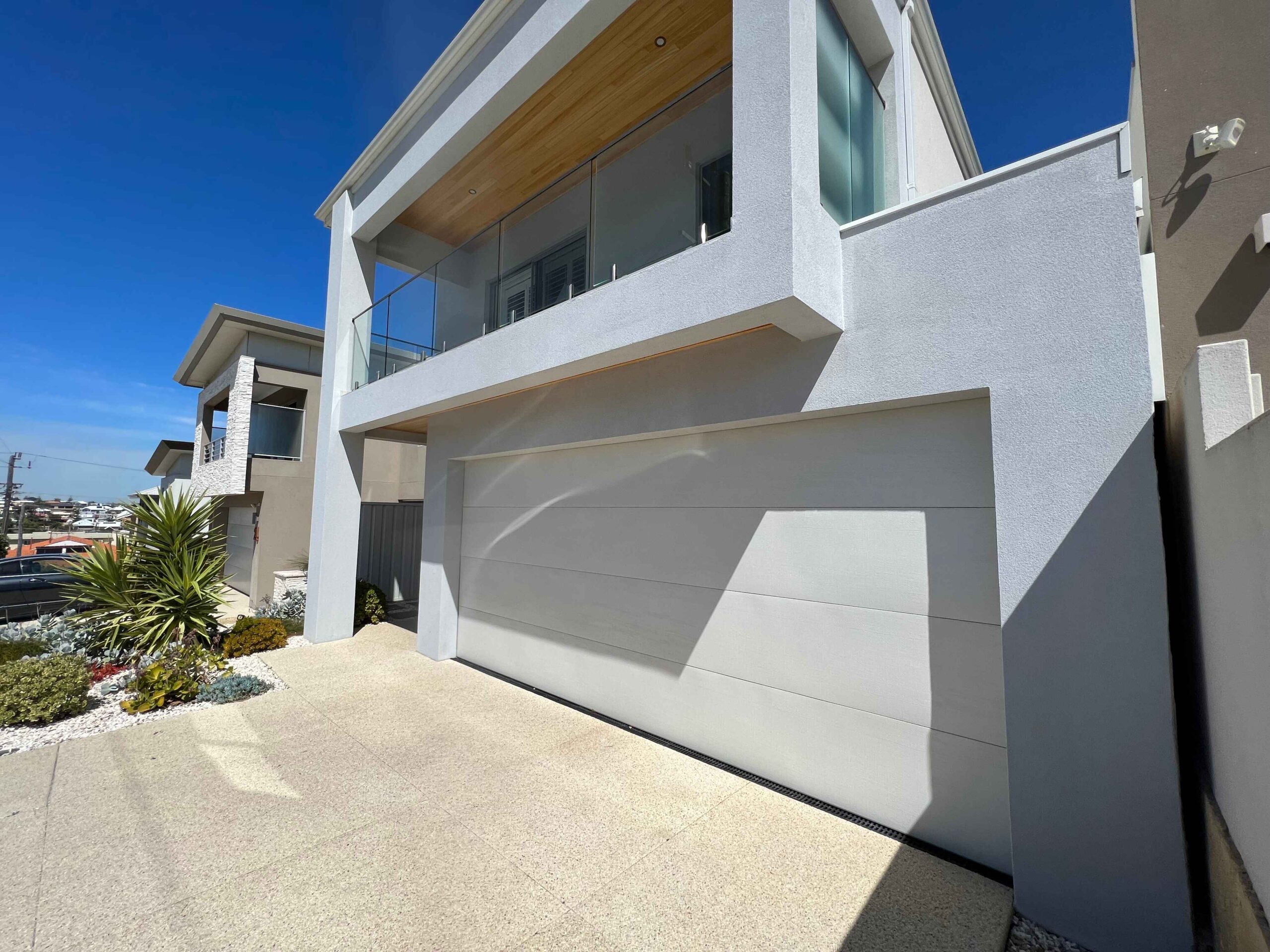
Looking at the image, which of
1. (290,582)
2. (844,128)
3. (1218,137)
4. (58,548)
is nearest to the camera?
(1218,137)

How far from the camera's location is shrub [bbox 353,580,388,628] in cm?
916

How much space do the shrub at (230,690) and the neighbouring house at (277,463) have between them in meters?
4.86

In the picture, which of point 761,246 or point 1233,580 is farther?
point 761,246

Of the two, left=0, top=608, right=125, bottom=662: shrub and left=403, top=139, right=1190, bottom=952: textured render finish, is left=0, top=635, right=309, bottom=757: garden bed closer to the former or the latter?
left=0, top=608, right=125, bottom=662: shrub

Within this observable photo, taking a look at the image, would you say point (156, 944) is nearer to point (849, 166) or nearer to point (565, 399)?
point (565, 399)

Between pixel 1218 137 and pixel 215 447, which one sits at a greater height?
pixel 1218 137

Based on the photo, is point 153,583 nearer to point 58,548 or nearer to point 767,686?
point 767,686

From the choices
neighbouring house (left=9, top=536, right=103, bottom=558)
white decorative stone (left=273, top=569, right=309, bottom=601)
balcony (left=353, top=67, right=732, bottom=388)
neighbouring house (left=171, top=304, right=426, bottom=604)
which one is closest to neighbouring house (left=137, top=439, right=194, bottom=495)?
neighbouring house (left=9, top=536, right=103, bottom=558)

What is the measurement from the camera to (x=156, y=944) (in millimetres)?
2488

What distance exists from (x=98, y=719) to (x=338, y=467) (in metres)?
3.88

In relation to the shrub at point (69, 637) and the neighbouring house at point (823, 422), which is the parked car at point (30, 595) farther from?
the neighbouring house at point (823, 422)

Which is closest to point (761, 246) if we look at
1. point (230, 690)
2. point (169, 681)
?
point (230, 690)

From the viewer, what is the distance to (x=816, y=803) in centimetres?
379

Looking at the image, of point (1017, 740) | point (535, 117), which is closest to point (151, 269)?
point (535, 117)
